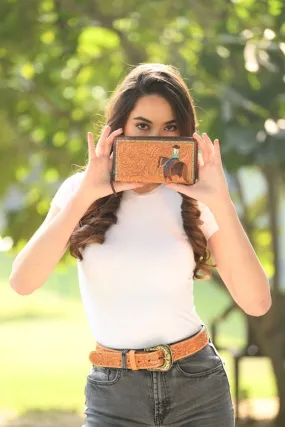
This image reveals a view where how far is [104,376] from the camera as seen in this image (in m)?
2.45

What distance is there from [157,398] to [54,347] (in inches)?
384

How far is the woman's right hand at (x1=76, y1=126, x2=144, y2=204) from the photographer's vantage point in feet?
8.04

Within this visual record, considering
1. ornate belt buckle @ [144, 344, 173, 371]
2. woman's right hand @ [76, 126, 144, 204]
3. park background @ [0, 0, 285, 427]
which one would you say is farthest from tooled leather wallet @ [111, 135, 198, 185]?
park background @ [0, 0, 285, 427]

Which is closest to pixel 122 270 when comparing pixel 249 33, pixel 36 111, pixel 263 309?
pixel 263 309

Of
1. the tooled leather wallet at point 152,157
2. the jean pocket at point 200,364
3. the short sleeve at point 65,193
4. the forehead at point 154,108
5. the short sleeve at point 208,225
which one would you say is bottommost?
the jean pocket at point 200,364

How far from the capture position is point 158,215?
2.60 meters

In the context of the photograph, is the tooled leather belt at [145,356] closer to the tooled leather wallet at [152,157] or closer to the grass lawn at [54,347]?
the tooled leather wallet at [152,157]

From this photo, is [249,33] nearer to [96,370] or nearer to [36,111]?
[36,111]

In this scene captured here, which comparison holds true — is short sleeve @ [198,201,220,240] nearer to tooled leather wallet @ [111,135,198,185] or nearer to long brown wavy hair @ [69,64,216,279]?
long brown wavy hair @ [69,64,216,279]

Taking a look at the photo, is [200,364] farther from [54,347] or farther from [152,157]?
[54,347]

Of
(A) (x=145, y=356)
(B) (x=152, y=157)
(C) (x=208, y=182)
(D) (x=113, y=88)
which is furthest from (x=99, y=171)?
(D) (x=113, y=88)

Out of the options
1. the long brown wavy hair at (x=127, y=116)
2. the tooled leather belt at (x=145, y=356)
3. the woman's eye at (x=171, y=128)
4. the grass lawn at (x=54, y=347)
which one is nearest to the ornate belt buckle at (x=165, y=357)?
the tooled leather belt at (x=145, y=356)

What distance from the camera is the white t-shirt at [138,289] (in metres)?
2.46

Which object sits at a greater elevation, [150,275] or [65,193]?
[65,193]
